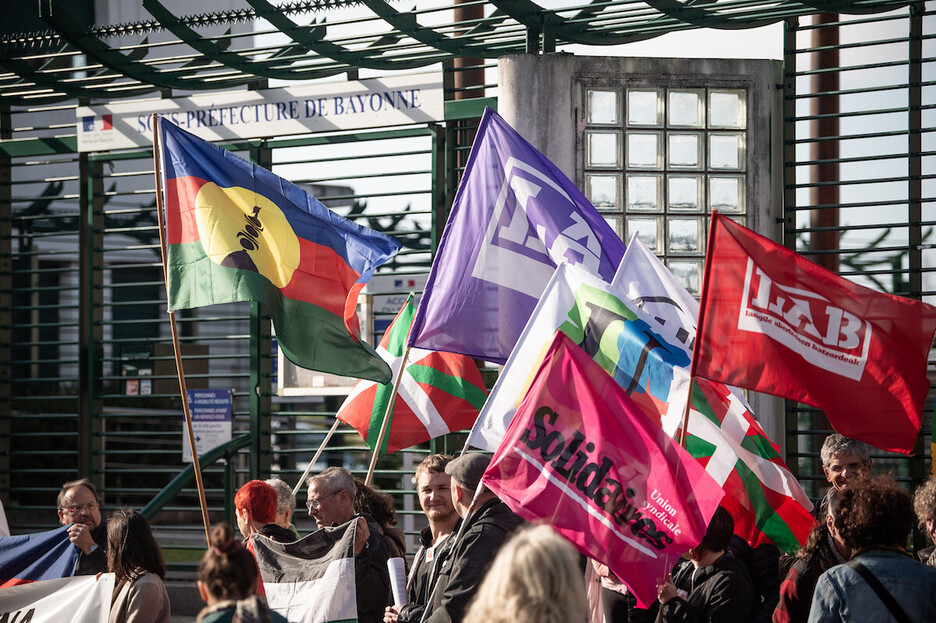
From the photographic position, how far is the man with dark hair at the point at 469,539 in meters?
5.84

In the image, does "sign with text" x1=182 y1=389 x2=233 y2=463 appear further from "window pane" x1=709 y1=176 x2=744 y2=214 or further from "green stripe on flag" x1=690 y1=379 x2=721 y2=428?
"green stripe on flag" x1=690 y1=379 x2=721 y2=428

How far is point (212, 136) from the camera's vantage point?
507 inches

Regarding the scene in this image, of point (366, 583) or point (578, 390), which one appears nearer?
point (578, 390)

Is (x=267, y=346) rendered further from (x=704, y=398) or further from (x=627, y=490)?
(x=627, y=490)

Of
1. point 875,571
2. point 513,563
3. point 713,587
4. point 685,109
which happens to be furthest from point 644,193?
point 513,563

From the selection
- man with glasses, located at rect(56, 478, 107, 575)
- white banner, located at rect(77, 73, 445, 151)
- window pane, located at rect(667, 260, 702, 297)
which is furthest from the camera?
white banner, located at rect(77, 73, 445, 151)

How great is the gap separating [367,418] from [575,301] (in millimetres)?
3561

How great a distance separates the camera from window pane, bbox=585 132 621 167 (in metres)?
11.0

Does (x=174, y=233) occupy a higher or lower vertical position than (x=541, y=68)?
lower

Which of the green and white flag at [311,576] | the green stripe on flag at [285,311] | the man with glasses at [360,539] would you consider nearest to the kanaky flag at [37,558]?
the green and white flag at [311,576]

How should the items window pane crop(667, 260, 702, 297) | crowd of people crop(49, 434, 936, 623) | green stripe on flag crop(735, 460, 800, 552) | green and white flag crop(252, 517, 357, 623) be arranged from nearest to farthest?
crowd of people crop(49, 434, 936, 623), green and white flag crop(252, 517, 357, 623), green stripe on flag crop(735, 460, 800, 552), window pane crop(667, 260, 702, 297)

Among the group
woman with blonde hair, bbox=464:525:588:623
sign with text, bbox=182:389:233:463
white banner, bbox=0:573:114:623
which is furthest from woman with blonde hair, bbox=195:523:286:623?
sign with text, bbox=182:389:233:463

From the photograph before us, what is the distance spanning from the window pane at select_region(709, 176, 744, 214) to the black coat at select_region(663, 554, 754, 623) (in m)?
5.16

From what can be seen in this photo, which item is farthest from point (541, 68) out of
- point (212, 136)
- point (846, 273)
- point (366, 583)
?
point (366, 583)
